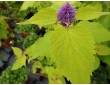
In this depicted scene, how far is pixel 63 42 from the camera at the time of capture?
1.65 feet

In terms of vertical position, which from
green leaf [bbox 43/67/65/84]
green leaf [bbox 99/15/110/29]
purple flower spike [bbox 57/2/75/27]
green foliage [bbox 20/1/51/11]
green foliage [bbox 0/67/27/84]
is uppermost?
purple flower spike [bbox 57/2/75/27]

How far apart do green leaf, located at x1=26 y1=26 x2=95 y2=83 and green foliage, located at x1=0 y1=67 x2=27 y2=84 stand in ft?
0.79

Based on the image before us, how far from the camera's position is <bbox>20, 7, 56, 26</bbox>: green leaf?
20.8 inches

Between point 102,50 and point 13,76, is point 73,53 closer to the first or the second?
point 102,50

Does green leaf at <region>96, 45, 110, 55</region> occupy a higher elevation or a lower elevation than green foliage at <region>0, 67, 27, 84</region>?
higher

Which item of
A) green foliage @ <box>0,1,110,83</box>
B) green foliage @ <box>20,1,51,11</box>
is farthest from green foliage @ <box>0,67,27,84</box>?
green foliage @ <box>20,1,51,11</box>

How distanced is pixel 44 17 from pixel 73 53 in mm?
92

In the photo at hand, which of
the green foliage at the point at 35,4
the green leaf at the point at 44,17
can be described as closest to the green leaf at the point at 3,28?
the green foliage at the point at 35,4

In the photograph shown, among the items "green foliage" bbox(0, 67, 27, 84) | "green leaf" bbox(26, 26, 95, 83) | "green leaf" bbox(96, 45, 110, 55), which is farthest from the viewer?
"green foliage" bbox(0, 67, 27, 84)

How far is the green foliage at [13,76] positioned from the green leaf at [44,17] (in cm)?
24

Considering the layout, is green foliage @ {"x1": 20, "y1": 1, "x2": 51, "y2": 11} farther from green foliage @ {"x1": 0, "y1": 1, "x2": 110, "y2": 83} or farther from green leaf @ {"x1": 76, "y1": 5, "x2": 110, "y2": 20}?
green leaf @ {"x1": 76, "y1": 5, "x2": 110, "y2": 20}

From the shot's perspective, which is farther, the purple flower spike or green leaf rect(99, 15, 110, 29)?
green leaf rect(99, 15, 110, 29)

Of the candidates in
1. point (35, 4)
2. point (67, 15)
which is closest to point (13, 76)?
point (35, 4)

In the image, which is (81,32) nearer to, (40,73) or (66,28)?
(66,28)
